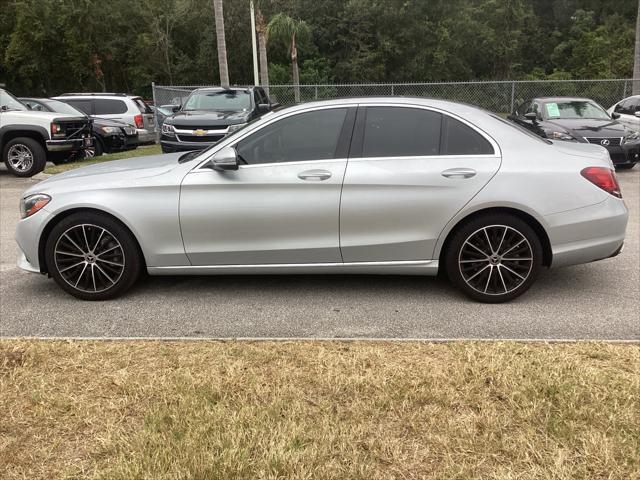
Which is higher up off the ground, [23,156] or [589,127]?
[589,127]

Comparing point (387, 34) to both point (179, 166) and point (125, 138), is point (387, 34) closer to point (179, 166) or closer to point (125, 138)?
point (125, 138)

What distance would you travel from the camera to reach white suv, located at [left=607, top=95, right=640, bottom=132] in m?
14.5

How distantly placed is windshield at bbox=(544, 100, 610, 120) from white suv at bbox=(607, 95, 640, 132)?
1.38 metres

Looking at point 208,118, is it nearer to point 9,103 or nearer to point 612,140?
point 9,103

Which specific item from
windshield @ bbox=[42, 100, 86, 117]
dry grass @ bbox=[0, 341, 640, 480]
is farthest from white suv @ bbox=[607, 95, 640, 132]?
windshield @ bbox=[42, 100, 86, 117]

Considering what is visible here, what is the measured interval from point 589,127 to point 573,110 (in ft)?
3.38

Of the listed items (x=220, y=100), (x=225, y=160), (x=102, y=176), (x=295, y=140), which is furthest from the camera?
(x=220, y=100)

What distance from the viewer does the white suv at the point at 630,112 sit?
14484 millimetres

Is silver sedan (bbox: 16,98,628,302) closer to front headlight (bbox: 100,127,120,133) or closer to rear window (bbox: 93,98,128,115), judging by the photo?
front headlight (bbox: 100,127,120,133)

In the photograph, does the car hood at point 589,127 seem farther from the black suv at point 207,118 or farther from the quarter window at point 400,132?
the quarter window at point 400,132

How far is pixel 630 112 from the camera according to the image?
15062mm

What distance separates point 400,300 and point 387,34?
42.9 meters

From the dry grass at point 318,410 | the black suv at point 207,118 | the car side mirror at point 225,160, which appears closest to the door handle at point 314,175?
the car side mirror at point 225,160

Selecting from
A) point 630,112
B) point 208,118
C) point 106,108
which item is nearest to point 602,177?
point 208,118
